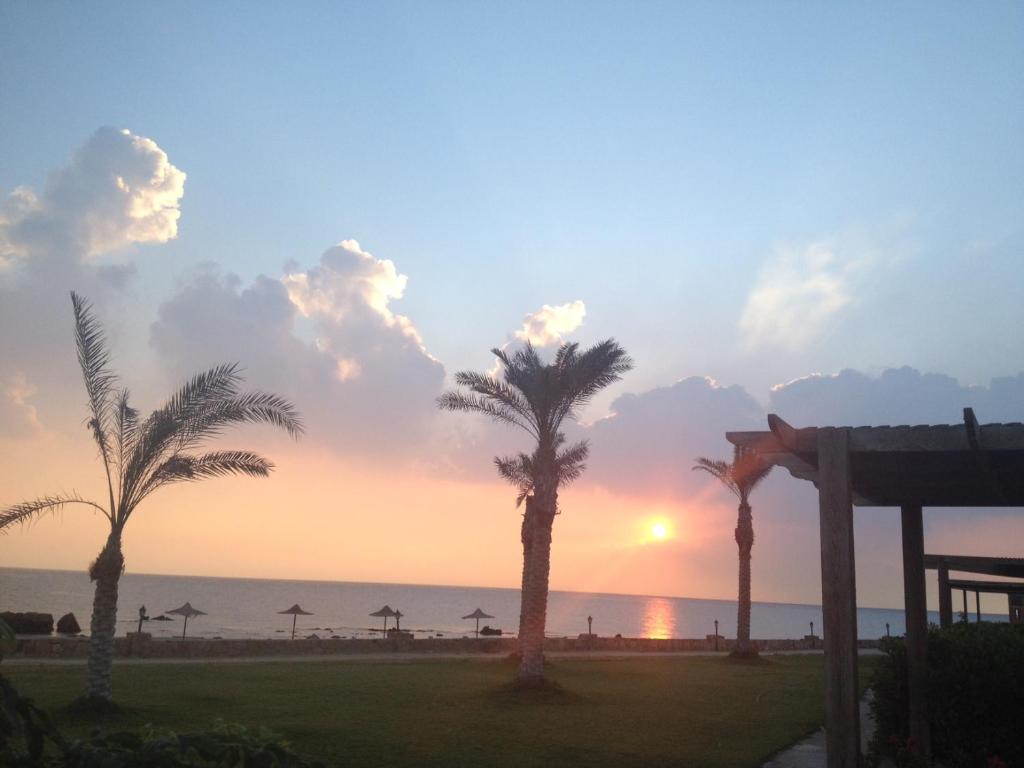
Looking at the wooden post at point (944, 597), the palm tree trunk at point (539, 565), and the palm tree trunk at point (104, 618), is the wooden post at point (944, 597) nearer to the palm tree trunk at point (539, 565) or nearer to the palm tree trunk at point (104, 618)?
the palm tree trunk at point (539, 565)

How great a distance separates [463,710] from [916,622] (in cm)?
967

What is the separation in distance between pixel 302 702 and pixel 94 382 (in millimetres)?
7902

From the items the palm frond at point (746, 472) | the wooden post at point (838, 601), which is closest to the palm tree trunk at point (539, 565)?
the wooden post at point (838, 601)

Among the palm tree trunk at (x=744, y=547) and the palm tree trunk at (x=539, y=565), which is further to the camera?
the palm tree trunk at (x=744, y=547)

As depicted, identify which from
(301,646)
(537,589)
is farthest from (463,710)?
(301,646)

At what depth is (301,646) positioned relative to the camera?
30516mm

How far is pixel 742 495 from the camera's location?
38.4 m

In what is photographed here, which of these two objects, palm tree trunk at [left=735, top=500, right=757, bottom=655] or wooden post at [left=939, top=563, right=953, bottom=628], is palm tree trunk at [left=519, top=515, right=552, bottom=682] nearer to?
wooden post at [left=939, top=563, right=953, bottom=628]

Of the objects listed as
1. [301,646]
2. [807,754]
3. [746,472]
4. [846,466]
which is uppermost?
[746,472]

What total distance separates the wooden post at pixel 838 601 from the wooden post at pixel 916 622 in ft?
9.09

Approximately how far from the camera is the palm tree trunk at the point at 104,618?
1540 cm

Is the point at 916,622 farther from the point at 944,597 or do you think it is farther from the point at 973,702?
the point at 944,597

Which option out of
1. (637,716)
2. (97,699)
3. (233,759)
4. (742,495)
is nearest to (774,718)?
(637,716)

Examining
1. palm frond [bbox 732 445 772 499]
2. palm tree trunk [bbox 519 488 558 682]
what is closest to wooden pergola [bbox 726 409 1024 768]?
palm tree trunk [bbox 519 488 558 682]
